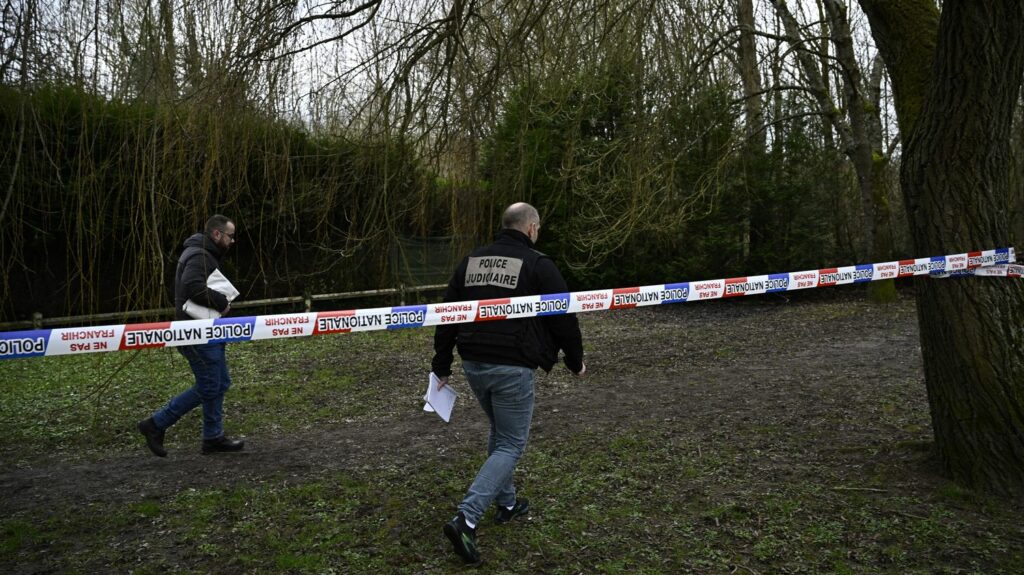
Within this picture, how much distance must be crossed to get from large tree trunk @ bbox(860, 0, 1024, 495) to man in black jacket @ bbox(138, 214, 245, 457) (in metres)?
4.26

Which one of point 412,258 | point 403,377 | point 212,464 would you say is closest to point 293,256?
point 412,258

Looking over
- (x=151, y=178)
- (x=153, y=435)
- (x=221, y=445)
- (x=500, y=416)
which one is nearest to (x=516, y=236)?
(x=500, y=416)

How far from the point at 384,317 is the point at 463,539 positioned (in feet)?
4.87

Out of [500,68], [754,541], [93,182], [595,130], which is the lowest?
[754,541]

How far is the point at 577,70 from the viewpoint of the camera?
676 centimetres

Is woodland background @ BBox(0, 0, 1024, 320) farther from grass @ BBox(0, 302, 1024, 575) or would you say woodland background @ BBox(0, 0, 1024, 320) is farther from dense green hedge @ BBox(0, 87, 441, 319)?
grass @ BBox(0, 302, 1024, 575)

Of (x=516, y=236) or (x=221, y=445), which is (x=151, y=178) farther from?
(x=221, y=445)

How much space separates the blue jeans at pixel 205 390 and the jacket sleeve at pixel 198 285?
313 mm

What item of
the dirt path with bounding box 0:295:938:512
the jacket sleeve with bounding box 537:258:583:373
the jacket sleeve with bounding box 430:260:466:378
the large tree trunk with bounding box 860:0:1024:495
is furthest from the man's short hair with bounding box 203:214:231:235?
the large tree trunk with bounding box 860:0:1024:495

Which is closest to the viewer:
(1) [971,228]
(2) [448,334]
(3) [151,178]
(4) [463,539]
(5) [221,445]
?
(4) [463,539]

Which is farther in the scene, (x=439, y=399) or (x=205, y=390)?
(x=205, y=390)

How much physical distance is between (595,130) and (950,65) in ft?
36.7

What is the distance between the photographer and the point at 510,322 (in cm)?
354

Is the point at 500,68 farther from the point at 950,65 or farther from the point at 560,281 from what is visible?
the point at 950,65
